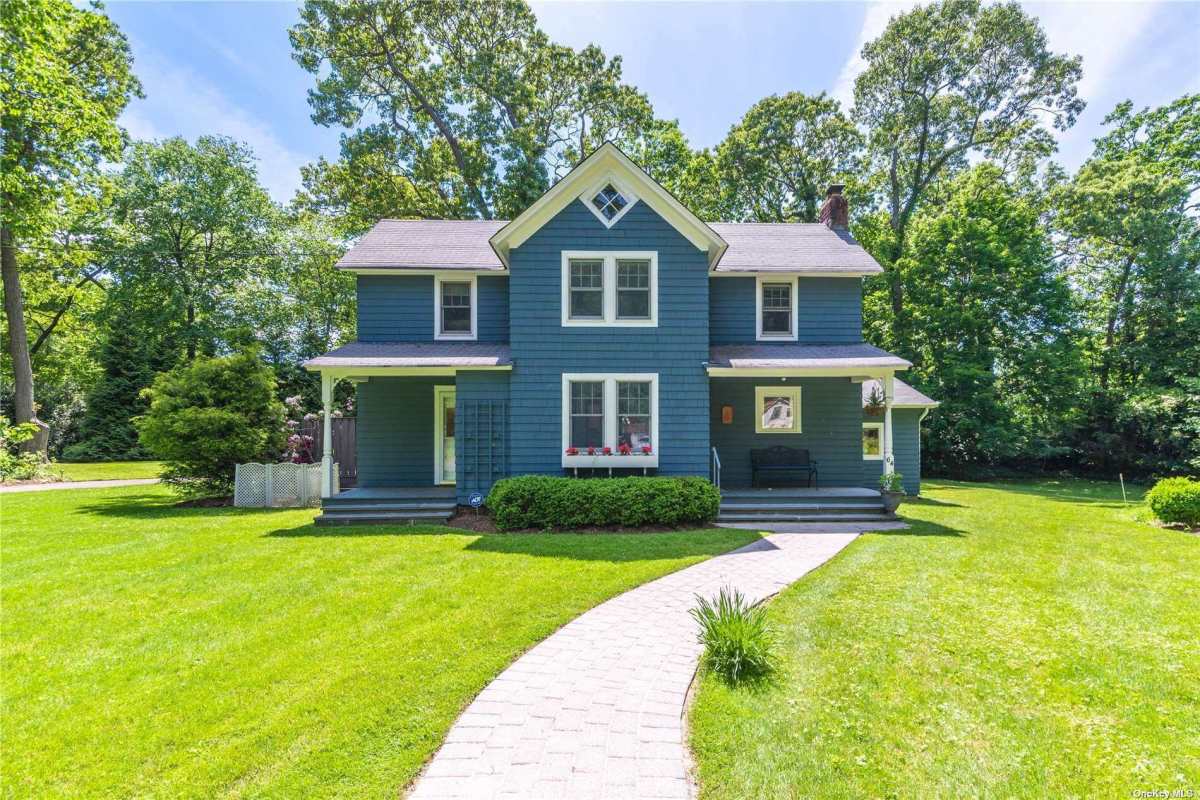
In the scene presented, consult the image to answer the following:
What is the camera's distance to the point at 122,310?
966 inches

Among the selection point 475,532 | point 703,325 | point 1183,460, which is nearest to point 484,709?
point 475,532

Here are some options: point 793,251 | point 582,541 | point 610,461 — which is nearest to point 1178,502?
point 793,251

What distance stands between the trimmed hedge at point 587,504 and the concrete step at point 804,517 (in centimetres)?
113

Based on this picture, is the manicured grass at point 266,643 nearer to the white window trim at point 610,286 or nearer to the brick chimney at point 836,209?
the white window trim at point 610,286

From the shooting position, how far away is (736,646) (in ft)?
13.4

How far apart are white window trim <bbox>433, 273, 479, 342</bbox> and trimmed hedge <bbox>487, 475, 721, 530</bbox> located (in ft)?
14.8

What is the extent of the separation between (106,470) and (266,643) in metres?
23.2

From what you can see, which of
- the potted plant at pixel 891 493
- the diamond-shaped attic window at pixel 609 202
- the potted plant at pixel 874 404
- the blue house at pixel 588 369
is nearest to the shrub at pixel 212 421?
the blue house at pixel 588 369

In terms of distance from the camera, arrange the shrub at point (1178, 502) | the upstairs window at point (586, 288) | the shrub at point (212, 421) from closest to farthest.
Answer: the shrub at point (1178, 502) < the upstairs window at point (586, 288) < the shrub at point (212, 421)

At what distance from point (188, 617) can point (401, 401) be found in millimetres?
7626

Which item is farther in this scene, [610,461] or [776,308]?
[776,308]

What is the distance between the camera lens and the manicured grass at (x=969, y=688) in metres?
2.94

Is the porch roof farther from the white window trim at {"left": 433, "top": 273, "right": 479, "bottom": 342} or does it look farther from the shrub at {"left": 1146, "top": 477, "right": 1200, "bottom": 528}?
the white window trim at {"left": 433, "top": 273, "right": 479, "bottom": 342}

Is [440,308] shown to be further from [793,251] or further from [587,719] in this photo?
[587,719]
